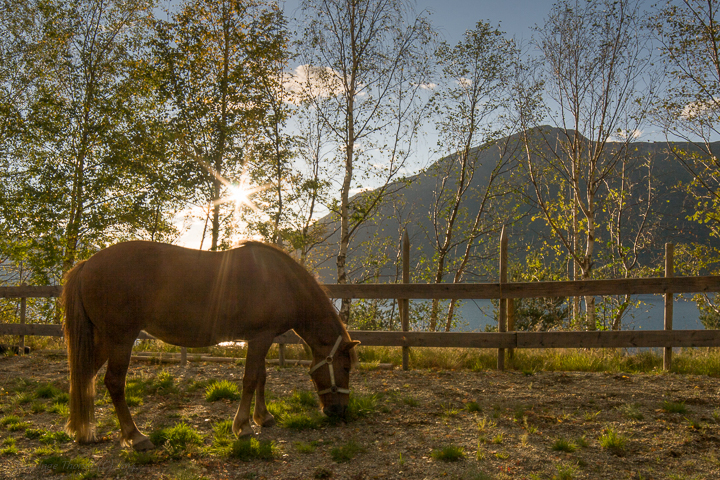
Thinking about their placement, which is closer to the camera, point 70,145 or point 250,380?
point 250,380

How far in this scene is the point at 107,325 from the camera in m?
3.53

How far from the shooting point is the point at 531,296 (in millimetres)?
6207

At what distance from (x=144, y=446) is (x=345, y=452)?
1573 mm

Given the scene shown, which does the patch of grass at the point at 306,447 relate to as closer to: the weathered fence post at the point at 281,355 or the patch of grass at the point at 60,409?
the patch of grass at the point at 60,409

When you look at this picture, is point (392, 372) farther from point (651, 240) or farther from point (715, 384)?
point (651, 240)

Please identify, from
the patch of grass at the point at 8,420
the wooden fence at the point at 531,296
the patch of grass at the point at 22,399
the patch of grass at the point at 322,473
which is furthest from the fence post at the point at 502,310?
the patch of grass at the point at 22,399

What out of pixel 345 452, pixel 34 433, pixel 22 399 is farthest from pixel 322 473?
pixel 22 399

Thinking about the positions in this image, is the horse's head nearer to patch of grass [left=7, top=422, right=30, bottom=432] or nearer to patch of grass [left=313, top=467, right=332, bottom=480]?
patch of grass [left=313, top=467, right=332, bottom=480]

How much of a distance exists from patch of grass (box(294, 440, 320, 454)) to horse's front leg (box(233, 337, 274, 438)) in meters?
0.47

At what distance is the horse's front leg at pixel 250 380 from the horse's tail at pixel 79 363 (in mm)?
1168

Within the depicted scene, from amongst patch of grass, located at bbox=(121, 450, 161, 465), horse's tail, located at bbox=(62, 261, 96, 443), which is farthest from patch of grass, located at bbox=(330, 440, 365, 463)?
horse's tail, located at bbox=(62, 261, 96, 443)

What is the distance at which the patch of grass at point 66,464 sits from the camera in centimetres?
299

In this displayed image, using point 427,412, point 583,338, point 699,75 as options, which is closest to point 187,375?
point 427,412

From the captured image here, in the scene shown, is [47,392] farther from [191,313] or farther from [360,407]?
[360,407]
